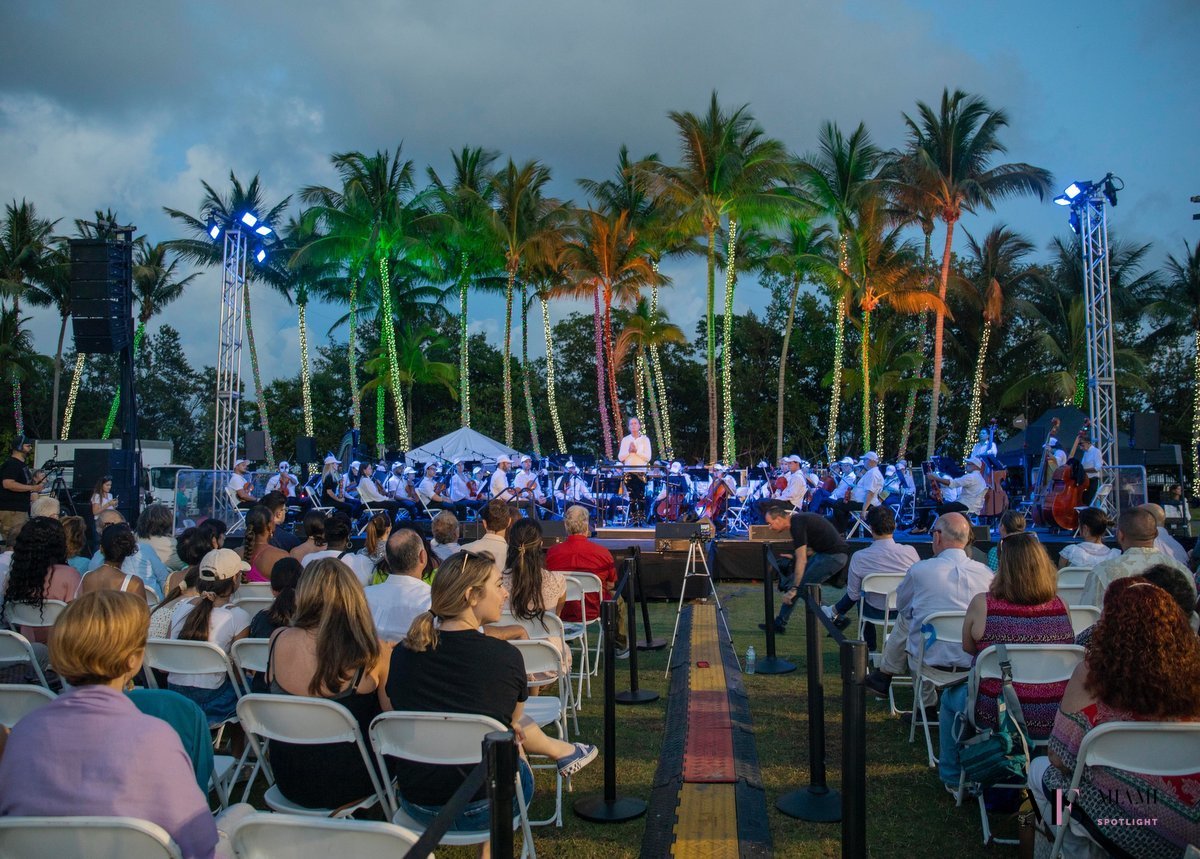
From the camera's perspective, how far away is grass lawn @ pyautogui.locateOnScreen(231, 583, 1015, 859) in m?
4.00

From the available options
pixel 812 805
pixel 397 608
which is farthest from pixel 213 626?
pixel 812 805

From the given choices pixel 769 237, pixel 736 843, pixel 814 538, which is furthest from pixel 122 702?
pixel 769 237

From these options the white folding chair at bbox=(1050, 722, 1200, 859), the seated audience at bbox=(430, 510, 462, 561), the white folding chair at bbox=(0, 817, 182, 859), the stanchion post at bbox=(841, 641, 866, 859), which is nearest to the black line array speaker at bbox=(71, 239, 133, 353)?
the seated audience at bbox=(430, 510, 462, 561)

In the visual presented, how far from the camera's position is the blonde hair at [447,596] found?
11.3 ft

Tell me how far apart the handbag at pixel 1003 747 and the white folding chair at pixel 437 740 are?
1.95 metres

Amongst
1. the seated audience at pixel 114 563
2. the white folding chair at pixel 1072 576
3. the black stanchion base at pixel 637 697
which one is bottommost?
the black stanchion base at pixel 637 697

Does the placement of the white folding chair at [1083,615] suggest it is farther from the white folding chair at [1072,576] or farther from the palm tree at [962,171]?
the palm tree at [962,171]

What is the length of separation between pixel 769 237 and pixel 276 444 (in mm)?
24900

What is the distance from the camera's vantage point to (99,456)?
12.8 metres

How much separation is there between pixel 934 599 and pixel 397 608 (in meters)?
3.15

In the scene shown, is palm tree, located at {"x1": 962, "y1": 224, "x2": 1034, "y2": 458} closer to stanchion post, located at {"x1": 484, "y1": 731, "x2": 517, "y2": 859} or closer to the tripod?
the tripod

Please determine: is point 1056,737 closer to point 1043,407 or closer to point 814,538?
point 814,538

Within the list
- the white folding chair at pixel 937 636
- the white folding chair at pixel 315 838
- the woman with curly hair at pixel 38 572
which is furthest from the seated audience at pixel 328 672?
the white folding chair at pixel 937 636

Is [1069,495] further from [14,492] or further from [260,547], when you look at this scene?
[14,492]
